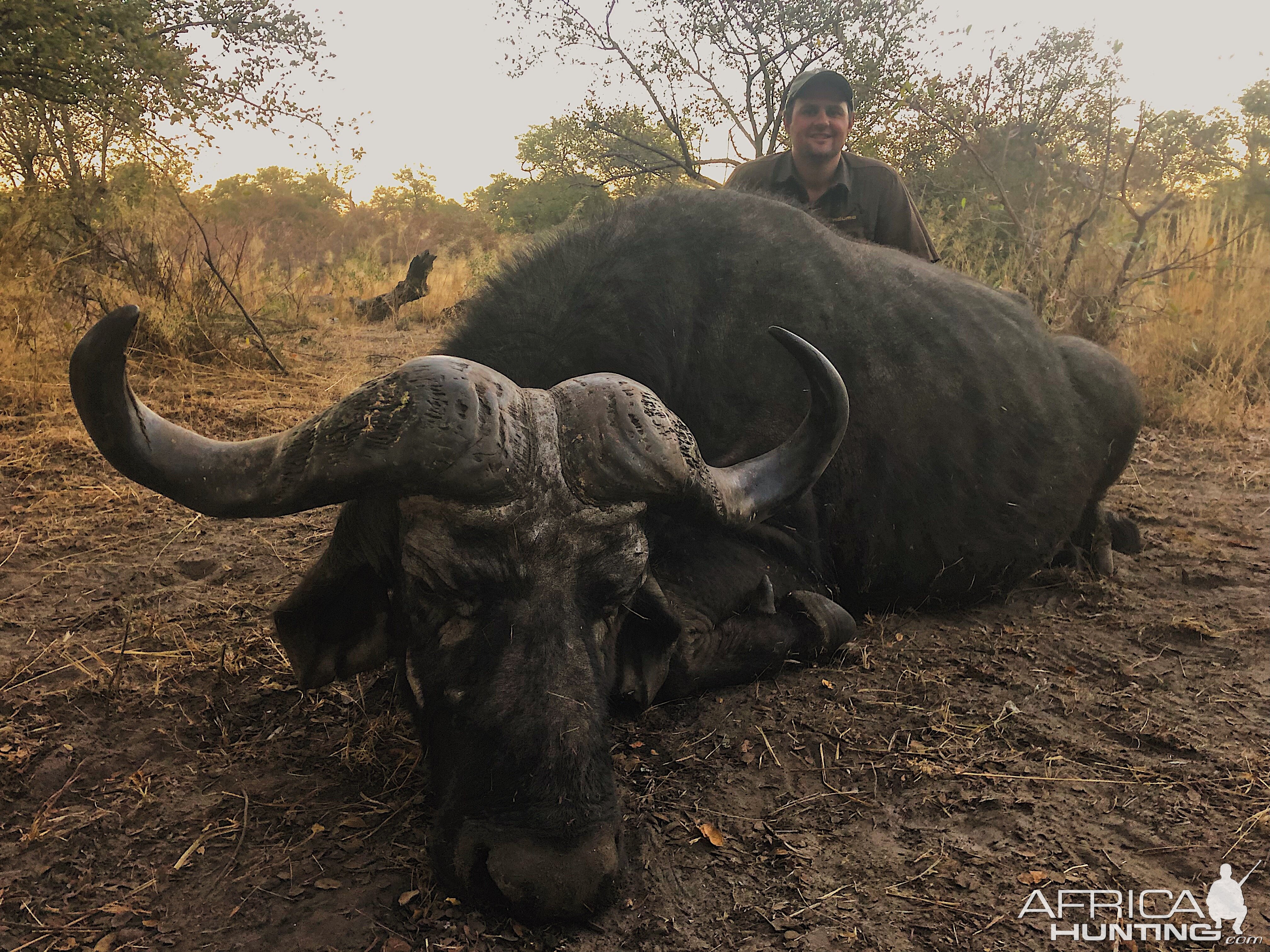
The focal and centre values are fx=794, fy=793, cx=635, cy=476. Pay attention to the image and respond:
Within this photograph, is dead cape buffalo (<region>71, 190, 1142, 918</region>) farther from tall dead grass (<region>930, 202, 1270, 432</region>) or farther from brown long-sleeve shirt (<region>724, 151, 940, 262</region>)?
tall dead grass (<region>930, 202, 1270, 432</region>)

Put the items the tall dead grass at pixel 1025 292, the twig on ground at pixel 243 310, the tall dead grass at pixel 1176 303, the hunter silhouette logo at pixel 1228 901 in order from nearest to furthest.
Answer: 1. the hunter silhouette logo at pixel 1228 901
2. the tall dead grass at pixel 1025 292
3. the tall dead grass at pixel 1176 303
4. the twig on ground at pixel 243 310

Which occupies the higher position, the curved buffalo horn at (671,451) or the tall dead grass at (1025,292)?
the tall dead grass at (1025,292)

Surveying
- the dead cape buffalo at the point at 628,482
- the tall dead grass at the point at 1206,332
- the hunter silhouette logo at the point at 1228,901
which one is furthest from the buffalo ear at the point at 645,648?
the tall dead grass at the point at 1206,332

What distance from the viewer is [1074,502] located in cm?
410

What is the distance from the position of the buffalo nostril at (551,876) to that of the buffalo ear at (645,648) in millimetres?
772

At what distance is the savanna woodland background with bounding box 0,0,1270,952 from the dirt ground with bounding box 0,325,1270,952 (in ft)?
0.04

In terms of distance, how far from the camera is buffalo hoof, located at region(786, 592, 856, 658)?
10.0 feet

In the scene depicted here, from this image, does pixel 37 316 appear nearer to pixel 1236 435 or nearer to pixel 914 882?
pixel 914 882

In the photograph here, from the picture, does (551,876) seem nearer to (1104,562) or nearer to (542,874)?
(542,874)

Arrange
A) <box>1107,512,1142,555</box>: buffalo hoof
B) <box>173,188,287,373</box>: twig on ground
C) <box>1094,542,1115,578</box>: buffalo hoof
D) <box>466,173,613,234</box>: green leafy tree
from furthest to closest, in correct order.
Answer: <box>466,173,613,234</box>: green leafy tree < <box>173,188,287,373</box>: twig on ground < <box>1107,512,1142,555</box>: buffalo hoof < <box>1094,542,1115,578</box>: buffalo hoof

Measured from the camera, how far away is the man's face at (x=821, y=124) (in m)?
5.69

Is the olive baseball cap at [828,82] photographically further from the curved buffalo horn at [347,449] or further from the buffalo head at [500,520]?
the curved buffalo horn at [347,449]

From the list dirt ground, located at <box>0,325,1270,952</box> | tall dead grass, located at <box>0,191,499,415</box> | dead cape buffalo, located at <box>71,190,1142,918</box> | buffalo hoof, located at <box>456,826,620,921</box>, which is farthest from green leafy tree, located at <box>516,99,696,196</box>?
buffalo hoof, located at <box>456,826,620,921</box>

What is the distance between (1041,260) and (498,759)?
8.18 m
